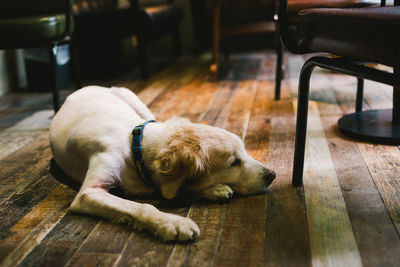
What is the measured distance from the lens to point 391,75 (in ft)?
3.17

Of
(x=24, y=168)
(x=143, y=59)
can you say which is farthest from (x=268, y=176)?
(x=143, y=59)

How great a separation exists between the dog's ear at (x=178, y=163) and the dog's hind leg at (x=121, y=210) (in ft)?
0.33

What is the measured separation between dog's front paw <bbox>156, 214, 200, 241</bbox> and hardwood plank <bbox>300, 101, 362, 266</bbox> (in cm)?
32

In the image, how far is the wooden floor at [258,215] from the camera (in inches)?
41.8

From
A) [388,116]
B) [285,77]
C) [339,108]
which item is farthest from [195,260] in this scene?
[285,77]

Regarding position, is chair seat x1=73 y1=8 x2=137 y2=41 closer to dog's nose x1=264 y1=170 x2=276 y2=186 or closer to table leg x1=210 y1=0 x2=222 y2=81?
table leg x1=210 y1=0 x2=222 y2=81

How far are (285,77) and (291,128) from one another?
1451 millimetres

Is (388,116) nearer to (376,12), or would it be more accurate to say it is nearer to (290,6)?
(290,6)

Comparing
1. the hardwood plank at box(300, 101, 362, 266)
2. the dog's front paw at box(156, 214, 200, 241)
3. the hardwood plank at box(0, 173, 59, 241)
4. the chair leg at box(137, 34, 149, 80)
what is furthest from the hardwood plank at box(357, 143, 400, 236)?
the chair leg at box(137, 34, 149, 80)

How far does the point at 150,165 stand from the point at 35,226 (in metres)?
0.41

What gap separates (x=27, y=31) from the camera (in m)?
2.29

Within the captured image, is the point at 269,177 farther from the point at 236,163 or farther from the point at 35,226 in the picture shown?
the point at 35,226

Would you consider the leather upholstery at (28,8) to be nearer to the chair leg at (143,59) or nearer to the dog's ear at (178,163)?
the chair leg at (143,59)

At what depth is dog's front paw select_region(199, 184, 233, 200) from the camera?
135 centimetres
